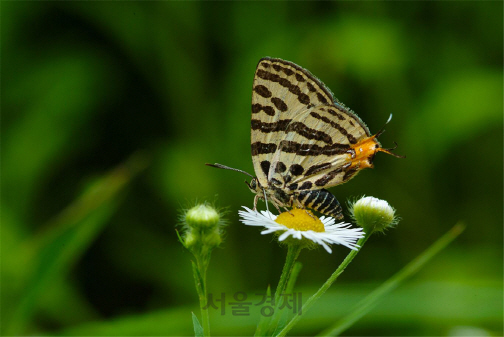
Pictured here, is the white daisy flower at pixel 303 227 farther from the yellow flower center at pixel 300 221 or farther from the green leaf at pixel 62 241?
the green leaf at pixel 62 241

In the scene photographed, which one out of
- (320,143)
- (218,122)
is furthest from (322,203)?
(218,122)

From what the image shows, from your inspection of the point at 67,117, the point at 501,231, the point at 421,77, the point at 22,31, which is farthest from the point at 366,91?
the point at 22,31

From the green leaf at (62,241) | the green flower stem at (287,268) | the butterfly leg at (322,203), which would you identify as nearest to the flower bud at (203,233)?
the green flower stem at (287,268)

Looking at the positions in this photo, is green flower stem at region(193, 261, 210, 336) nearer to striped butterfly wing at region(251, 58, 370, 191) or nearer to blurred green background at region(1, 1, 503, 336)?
striped butterfly wing at region(251, 58, 370, 191)

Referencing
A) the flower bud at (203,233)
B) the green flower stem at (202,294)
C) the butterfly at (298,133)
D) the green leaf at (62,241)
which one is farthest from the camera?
the green leaf at (62,241)

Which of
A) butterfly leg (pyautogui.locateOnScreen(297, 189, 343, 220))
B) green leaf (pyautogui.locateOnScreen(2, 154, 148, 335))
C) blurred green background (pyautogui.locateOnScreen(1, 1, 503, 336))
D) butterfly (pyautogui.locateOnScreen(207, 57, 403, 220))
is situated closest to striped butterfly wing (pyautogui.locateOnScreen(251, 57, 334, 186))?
butterfly (pyautogui.locateOnScreen(207, 57, 403, 220))

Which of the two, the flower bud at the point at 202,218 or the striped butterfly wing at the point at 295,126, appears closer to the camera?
the flower bud at the point at 202,218

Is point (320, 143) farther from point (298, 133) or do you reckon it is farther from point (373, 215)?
point (373, 215)
